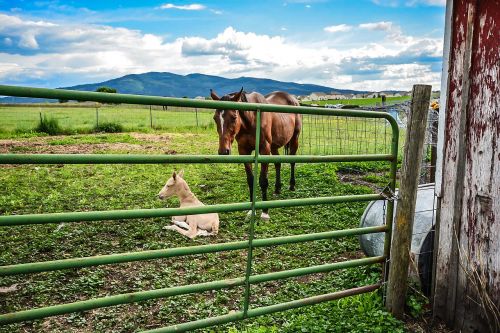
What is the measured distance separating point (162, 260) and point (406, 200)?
9.57ft

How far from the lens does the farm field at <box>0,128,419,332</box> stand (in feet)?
11.8

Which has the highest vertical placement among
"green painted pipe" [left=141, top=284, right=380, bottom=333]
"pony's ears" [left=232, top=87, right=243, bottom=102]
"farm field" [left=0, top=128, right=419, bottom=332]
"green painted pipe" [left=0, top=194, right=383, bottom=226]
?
"pony's ears" [left=232, top=87, right=243, bottom=102]

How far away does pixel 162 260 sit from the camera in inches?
198

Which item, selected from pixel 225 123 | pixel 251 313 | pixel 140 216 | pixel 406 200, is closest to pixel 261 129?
pixel 225 123

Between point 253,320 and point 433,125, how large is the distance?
18.3ft

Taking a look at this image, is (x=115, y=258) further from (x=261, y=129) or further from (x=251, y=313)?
(x=261, y=129)

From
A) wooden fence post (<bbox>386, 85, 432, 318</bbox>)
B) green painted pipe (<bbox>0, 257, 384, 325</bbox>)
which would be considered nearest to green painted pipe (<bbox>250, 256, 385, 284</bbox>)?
green painted pipe (<bbox>0, 257, 384, 325</bbox>)

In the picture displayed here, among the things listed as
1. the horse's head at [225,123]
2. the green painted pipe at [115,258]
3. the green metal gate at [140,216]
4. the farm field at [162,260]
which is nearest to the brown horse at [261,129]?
the horse's head at [225,123]

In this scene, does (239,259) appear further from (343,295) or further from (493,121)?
(493,121)

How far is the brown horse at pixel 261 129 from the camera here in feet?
21.1

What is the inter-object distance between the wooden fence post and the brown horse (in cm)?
326

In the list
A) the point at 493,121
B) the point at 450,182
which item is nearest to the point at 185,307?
the point at 450,182

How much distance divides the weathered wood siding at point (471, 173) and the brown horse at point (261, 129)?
137 inches

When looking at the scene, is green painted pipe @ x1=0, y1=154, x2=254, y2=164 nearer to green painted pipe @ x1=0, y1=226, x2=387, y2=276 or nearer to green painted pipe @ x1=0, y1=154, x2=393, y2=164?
green painted pipe @ x1=0, y1=154, x2=393, y2=164
